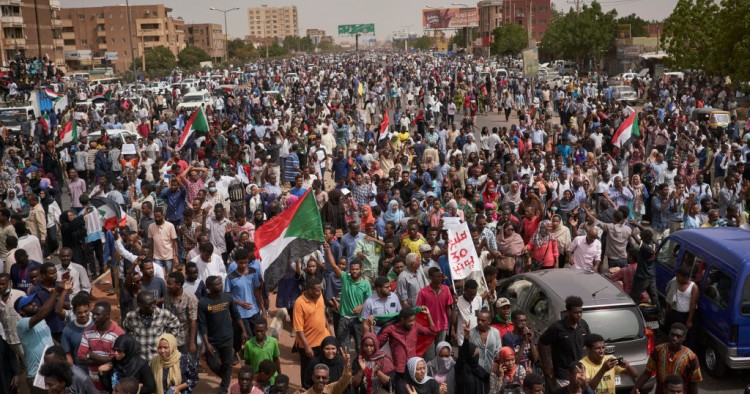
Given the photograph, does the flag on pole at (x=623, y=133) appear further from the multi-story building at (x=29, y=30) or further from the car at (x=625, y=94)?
the multi-story building at (x=29, y=30)

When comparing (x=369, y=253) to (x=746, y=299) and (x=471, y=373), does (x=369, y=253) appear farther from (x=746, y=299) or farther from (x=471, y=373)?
(x=746, y=299)

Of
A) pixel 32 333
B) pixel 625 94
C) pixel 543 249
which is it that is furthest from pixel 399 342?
pixel 625 94

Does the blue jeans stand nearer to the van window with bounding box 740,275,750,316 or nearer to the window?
the window

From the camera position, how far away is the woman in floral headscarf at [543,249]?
34.2 ft

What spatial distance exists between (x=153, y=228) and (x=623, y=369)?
657 centimetres

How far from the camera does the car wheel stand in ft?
27.1

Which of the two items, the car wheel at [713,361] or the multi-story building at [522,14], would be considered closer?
the car wheel at [713,361]

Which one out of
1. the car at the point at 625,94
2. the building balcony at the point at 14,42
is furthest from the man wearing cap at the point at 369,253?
the building balcony at the point at 14,42

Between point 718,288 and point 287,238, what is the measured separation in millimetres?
4815

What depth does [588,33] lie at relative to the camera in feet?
233

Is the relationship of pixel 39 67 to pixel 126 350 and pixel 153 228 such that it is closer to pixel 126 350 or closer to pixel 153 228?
pixel 153 228

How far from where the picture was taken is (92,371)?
272 inches

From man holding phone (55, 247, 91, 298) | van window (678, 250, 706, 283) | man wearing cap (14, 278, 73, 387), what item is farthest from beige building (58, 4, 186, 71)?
van window (678, 250, 706, 283)

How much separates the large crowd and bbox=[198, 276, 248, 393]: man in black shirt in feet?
0.08
